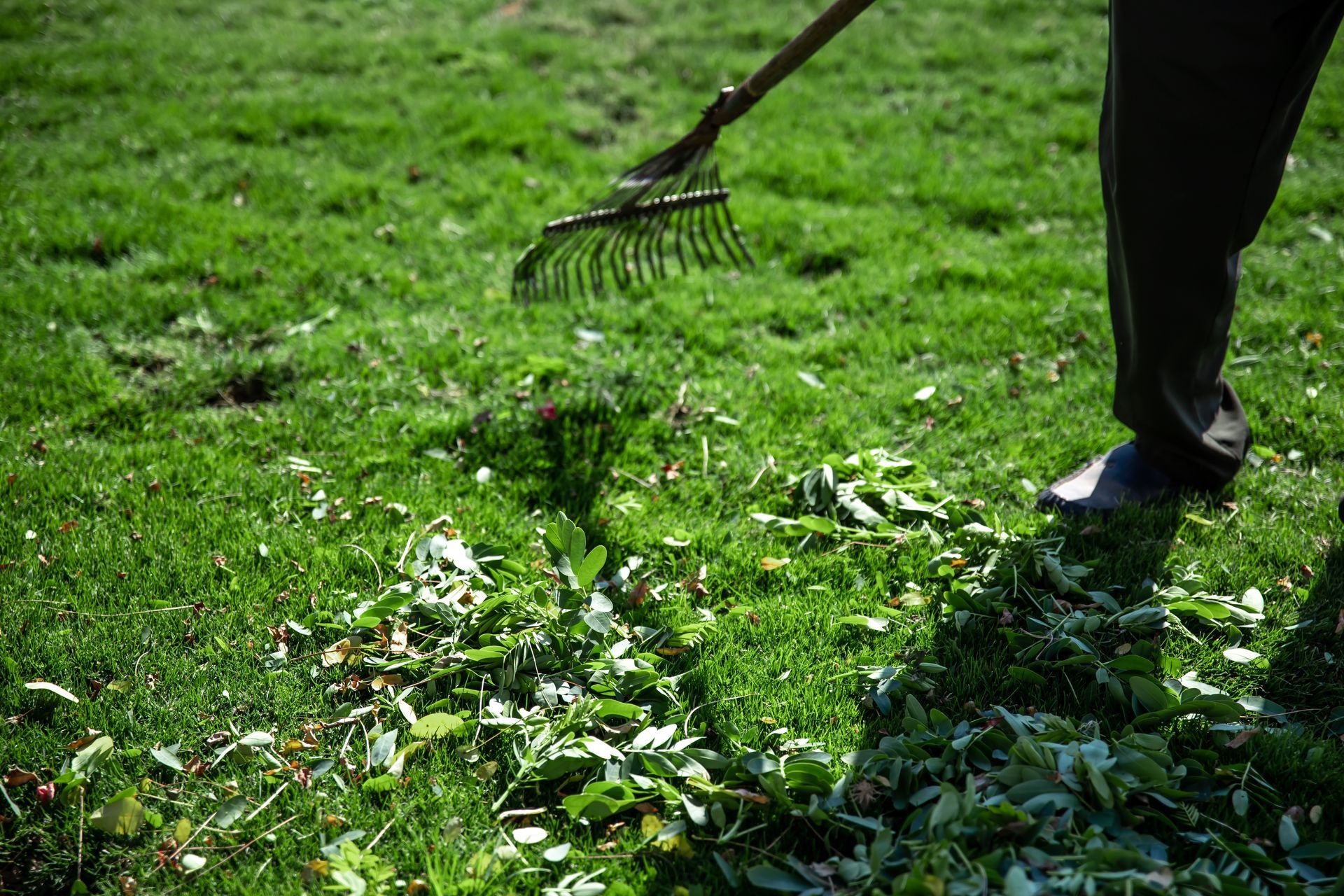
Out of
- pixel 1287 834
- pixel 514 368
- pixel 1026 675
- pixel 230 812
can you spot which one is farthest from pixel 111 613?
pixel 1287 834

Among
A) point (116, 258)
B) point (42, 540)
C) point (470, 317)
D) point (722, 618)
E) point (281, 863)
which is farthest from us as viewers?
point (116, 258)

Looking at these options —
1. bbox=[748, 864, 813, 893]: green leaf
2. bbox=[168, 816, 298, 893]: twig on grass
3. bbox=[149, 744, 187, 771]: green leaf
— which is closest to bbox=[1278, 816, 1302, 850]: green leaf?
bbox=[748, 864, 813, 893]: green leaf

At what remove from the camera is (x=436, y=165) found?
5.18 m

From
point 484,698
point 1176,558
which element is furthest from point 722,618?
point 1176,558

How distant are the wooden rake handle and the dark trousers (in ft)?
2.46

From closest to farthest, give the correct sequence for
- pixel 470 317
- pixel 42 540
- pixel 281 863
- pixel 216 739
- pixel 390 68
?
pixel 281 863, pixel 216 739, pixel 42 540, pixel 470 317, pixel 390 68

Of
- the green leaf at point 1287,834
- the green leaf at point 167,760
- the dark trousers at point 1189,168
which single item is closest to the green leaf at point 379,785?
the green leaf at point 167,760

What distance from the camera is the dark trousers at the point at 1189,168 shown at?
2039 millimetres

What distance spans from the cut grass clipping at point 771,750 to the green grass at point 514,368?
0.22 ft

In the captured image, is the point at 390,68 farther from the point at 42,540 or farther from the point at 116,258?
the point at 42,540

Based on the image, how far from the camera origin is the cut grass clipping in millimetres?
1671

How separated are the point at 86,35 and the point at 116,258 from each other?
3861 millimetres

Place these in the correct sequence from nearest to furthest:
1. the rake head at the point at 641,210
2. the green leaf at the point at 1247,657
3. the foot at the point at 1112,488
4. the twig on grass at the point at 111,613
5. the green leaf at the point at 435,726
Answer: the green leaf at the point at 435,726 → the green leaf at the point at 1247,657 → the twig on grass at the point at 111,613 → the foot at the point at 1112,488 → the rake head at the point at 641,210

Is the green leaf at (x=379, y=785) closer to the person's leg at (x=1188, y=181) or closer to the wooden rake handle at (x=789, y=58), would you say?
the person's leg at (x=1188, y=181)
